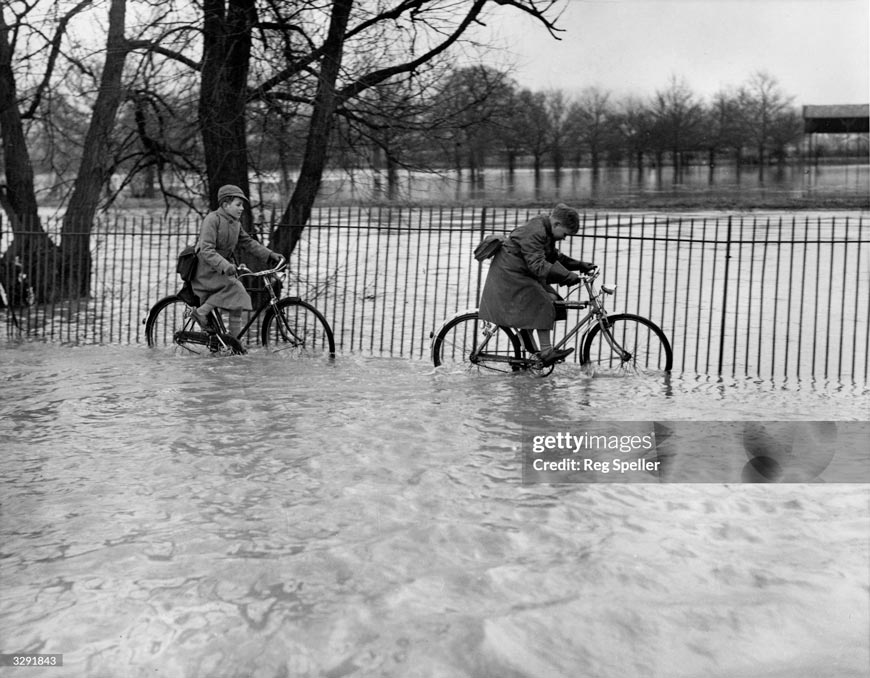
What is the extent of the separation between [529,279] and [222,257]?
2899mm

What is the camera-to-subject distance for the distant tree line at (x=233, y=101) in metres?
14.3

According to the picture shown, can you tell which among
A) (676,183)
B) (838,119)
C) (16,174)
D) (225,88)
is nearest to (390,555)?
(225,88)

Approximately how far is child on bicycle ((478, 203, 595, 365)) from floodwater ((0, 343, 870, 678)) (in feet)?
3.86

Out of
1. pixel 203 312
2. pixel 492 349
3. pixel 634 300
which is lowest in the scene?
pixel 492 349

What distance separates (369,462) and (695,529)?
220cm

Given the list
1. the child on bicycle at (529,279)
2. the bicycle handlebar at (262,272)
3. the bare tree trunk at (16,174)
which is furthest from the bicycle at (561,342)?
the bare tree trunk at (16,174)

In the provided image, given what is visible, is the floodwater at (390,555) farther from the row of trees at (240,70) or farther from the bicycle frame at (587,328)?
the row of trees at (240,70)

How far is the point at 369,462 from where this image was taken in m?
7.30

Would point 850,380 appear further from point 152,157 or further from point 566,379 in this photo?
point 152,157

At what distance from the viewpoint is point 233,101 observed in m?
14.5

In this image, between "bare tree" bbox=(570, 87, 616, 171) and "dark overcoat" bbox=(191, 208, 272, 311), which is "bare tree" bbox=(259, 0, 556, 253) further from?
"bare tree" bbox=(570, 87, 616, 171)

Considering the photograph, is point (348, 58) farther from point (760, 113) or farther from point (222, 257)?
point (760, 113)

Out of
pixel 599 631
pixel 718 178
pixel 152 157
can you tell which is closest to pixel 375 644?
pixel 599 631

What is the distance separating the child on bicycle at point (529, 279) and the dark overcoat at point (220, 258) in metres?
2.34
